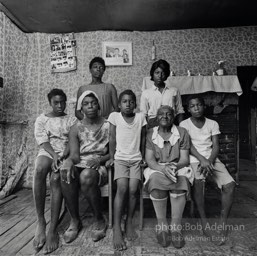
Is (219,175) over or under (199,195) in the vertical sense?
over

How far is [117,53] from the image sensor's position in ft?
13.9

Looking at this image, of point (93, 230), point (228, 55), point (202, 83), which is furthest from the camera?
point (228, 55)

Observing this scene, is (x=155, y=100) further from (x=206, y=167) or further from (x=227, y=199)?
(x=227, y=199)

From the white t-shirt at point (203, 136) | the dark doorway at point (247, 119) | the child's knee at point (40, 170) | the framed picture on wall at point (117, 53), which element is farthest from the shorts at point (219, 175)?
the dark doorway at point (247, 119)

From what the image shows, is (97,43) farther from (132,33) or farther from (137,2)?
(137,2)

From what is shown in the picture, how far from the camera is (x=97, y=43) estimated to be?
4246mm

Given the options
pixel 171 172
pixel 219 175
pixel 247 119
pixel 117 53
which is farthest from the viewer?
pixel 247 119

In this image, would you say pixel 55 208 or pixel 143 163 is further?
pixel 143 163

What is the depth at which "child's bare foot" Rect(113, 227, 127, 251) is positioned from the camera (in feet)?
6.63

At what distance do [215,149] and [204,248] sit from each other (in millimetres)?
940

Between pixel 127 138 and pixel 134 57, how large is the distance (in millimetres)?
2262

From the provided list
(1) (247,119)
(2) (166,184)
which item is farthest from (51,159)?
(1) (247,119)

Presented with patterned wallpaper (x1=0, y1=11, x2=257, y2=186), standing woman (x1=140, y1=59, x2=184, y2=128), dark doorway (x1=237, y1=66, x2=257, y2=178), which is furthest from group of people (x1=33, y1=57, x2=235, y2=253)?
dark doorway (x1=237, y1=66, x2=257, y2=178)

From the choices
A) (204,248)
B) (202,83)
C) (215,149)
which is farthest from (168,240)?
(202,83)
